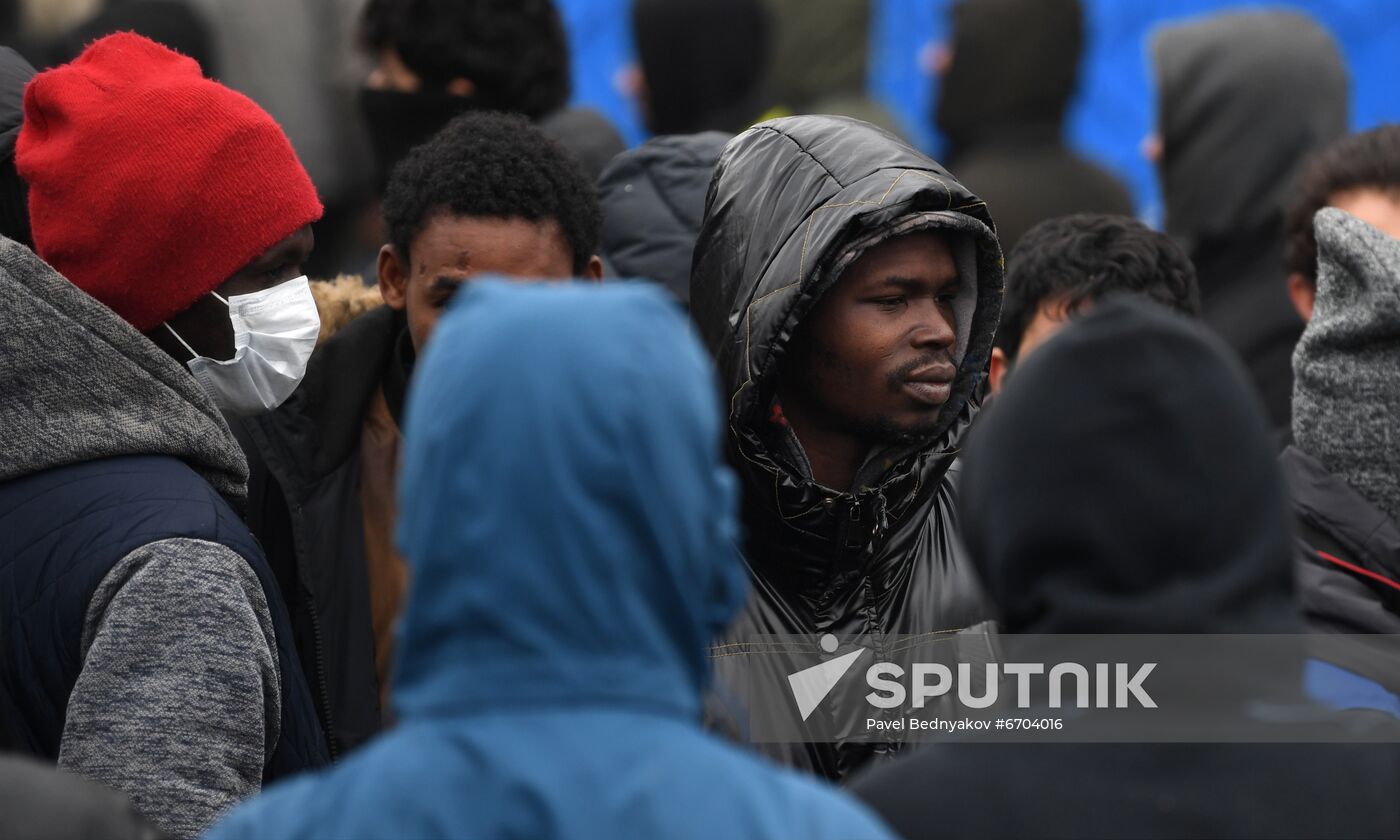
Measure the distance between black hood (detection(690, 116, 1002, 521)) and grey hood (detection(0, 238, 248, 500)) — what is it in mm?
1010

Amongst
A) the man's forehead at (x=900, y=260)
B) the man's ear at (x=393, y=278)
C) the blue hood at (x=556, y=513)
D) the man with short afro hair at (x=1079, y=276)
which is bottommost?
the man with short afro hair at (x=1079, y=276)

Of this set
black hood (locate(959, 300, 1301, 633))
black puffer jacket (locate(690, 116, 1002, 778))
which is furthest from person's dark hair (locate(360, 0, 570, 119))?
black hood (locate(959, 300, 1301, 633))

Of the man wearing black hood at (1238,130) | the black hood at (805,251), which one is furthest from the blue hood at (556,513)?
the man wearing black hood at (1238,130)

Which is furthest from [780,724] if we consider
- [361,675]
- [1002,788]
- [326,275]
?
[326,275]

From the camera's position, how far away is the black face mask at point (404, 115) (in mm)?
5051

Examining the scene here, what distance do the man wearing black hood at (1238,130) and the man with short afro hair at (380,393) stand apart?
7.49ft

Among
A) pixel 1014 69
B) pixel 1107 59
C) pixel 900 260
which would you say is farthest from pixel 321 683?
pixel 1107 59

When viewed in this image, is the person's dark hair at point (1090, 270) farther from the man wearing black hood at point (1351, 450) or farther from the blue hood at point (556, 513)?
the blue hood at point (556, 513)

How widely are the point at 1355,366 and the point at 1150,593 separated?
204 centimetres

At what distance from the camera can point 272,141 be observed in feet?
10.7

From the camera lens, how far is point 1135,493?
69.7 inches

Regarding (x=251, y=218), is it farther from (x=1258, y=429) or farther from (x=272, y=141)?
(x=1258, y=429)

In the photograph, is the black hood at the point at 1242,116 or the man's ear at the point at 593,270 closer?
the man's ear at the point at 593,270

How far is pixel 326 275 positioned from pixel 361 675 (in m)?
2.27
